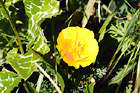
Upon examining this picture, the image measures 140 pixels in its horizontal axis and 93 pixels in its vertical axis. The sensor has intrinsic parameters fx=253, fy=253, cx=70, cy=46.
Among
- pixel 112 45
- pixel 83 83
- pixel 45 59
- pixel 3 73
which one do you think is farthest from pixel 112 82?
pixel 3 73

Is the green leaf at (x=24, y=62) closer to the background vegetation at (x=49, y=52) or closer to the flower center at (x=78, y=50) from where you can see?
the background vegetation at (x=49, y=52)

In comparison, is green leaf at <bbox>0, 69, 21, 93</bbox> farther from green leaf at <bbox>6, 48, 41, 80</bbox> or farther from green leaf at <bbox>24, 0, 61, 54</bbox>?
green leaf at <bbox>24, 0, 61, 54</bbox>

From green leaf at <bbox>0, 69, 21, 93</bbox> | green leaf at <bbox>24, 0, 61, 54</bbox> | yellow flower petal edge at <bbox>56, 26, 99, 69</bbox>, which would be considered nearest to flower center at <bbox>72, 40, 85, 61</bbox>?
yellow flower petal edge at <bbox>56, 26, 99, 69</bbox>

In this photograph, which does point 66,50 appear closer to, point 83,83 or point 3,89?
point 83,83

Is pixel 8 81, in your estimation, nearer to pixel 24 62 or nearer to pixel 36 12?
pixel 24 62

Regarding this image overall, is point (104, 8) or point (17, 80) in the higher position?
point (104, 8)

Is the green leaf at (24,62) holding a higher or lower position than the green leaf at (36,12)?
lower

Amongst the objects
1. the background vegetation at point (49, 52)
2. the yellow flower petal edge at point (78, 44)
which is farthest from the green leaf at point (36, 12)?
the yellow flower petal edge at point (78, 44)
